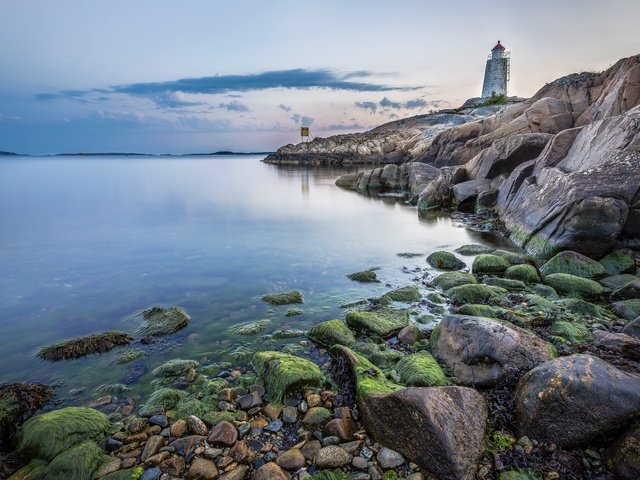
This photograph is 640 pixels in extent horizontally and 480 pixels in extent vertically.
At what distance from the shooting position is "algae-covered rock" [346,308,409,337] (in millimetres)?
7945

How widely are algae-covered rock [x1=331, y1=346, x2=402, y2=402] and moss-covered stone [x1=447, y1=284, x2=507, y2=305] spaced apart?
4223 mm

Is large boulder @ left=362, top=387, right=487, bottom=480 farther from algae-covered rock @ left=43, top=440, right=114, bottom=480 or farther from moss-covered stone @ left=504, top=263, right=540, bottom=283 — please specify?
moss-covered stone @ left=504, top=263, right=540, bottom=283

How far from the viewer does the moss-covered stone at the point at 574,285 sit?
9.52m

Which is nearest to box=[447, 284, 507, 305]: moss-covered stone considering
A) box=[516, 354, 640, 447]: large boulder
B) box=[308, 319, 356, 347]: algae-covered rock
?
box=[308, 319, 356, 347]: algae-covered rock

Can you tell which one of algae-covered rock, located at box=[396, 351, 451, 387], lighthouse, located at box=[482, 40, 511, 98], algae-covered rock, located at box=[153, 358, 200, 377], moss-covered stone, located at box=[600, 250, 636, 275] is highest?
lighthouse, located at box=[482, 40, 511, 98]

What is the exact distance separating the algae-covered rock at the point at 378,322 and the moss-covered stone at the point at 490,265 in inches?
Answer: 175

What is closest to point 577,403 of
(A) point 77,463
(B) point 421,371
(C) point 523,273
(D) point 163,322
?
(B) point 421,371

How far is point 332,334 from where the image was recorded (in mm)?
7613

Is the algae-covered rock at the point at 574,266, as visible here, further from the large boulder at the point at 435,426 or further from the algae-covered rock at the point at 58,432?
the algae-covered rock at the point at 58,432

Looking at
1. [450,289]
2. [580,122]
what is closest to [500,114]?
[580,122]

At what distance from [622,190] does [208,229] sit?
18.0 meters

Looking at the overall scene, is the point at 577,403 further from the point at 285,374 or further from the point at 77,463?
the point at 77,463

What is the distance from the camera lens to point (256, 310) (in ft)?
31.4

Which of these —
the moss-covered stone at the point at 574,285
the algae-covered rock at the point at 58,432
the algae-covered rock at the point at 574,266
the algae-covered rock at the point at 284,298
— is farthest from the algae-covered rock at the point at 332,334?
the algae-covered rock at the point at 574,266
